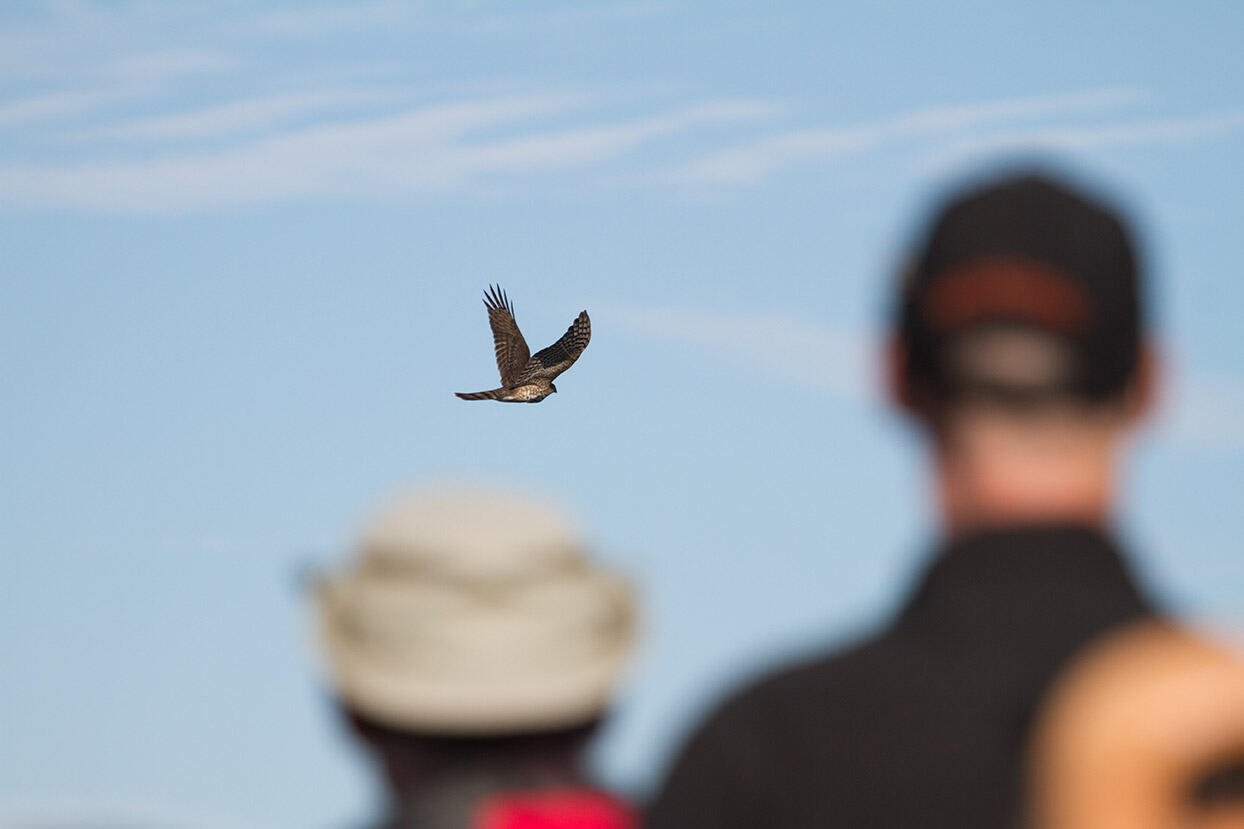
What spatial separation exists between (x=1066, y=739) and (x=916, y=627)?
22.0 inches

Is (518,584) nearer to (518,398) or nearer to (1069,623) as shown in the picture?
(1069,623)

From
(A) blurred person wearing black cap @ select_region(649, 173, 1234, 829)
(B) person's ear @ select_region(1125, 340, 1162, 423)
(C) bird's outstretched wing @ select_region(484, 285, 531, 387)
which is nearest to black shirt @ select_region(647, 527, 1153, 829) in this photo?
(A) blurred person wearing black cap @ select_region(649, 173, 1234, 829)

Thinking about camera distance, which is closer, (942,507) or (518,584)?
(942,507)

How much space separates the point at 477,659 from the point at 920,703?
1540 millimetres

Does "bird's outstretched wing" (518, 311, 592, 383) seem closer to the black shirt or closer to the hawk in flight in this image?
the hawk in flight

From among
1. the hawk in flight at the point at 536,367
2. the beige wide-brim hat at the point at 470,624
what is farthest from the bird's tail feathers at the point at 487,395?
the beige wide-brim hat at the point at 470,624

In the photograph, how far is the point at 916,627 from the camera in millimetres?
3193

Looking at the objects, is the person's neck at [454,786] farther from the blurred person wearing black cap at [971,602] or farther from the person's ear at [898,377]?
the person's ear at [898,377]

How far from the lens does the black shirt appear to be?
10.1 ft

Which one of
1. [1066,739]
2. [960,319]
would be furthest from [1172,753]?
[960,319]

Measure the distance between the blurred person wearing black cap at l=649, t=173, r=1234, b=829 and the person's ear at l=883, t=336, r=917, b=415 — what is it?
2 cm

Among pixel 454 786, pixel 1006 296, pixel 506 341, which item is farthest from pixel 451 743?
pixel 506 341

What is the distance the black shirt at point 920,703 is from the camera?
3.09 metres

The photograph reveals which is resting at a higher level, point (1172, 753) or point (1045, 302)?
point (1045, 302)
